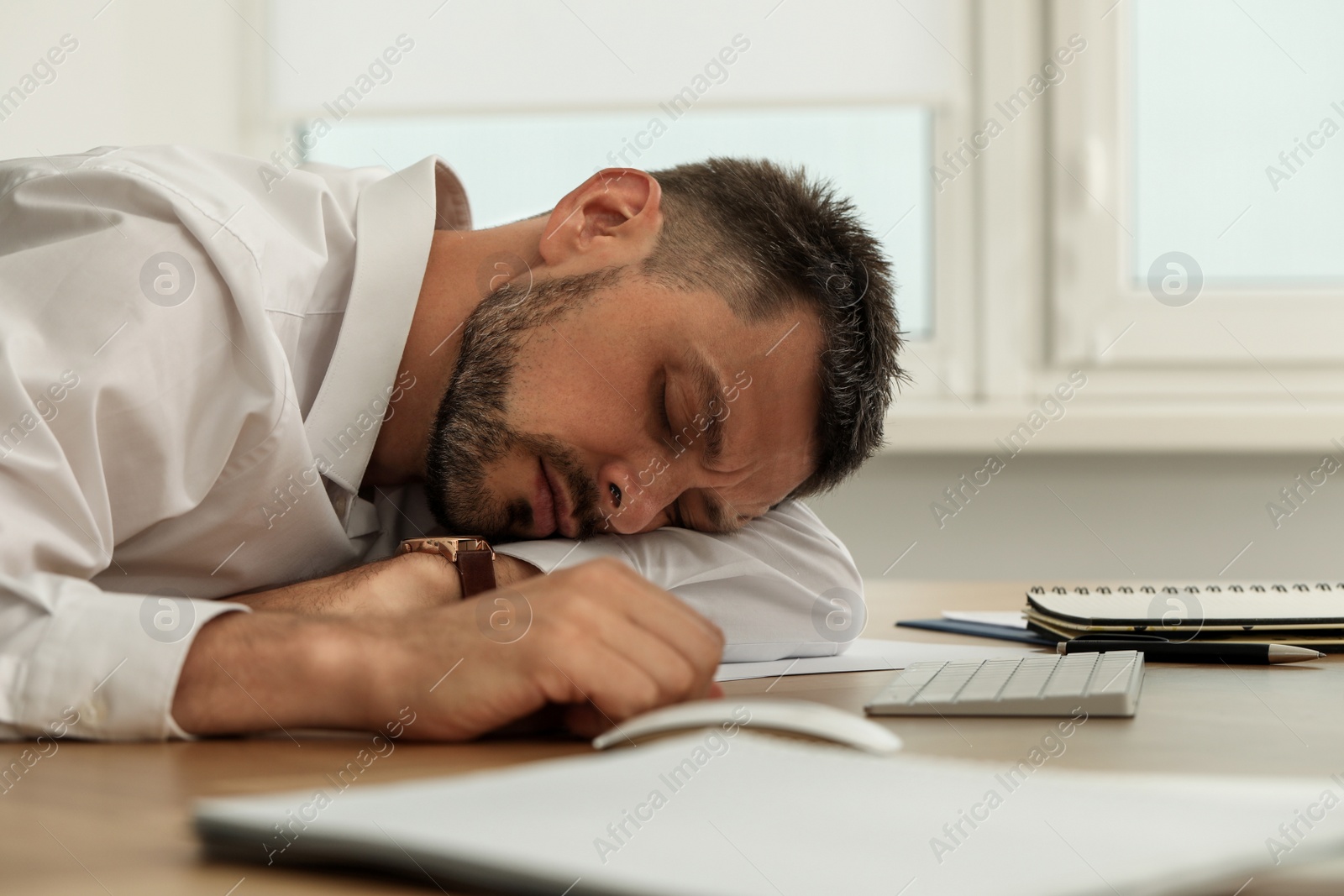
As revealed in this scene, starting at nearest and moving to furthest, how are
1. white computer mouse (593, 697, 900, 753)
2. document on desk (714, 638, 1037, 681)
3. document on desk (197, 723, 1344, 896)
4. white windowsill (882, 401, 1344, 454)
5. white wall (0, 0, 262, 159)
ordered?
1. document on desk (197, 723, 1344, 896)
2. white computer mouse (593, 697, 900, 753)
3. document on desk (714, 638, 1037, 681)
4. white wall (0, 0, 262, 159)
5. white windowsill (882, 401, 1344, 454)

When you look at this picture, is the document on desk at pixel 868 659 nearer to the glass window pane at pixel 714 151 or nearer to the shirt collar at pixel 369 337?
the shirt collar at pixel 369 337

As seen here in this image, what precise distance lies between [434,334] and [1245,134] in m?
1.70

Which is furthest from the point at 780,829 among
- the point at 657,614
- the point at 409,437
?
the point at 409,437

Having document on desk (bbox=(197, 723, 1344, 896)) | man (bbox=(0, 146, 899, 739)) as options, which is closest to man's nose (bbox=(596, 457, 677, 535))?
man (bbox=(0, 146, 899, 739))

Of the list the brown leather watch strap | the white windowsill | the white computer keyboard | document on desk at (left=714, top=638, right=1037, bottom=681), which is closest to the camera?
the white computer keyboard

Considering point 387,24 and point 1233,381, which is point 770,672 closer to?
point 1233,381

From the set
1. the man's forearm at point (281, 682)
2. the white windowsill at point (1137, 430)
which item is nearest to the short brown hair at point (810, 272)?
the man's forearm at point (281, 682)

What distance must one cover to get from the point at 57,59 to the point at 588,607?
1680 mm

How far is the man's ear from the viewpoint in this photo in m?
1.23

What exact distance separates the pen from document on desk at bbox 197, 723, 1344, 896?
1.68ft

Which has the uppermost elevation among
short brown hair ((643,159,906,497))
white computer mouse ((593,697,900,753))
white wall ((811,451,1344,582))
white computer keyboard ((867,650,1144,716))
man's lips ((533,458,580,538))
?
short brown hair ((643,159,906,497))

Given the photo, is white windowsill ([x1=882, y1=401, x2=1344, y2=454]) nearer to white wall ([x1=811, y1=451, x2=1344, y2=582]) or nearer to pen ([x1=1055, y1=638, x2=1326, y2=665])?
white wall ([x1=811, y1=451, x2=1344, y2=582])

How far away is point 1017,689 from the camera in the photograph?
0.72m

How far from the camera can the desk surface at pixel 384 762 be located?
1.23 feet
